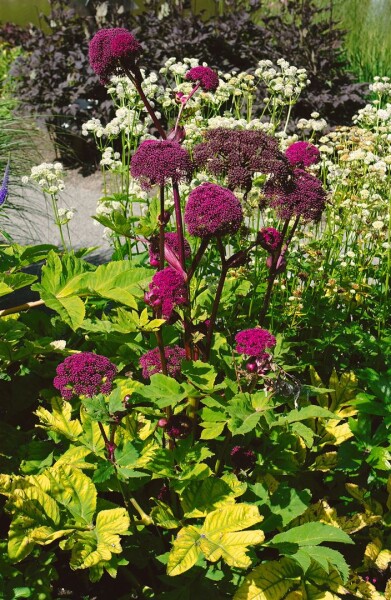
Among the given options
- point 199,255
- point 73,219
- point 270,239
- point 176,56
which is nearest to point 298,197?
point 270,239

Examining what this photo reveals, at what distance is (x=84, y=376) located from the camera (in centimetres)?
146

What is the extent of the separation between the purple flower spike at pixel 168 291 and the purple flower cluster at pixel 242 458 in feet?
1.69

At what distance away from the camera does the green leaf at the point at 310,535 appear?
63.2 inches

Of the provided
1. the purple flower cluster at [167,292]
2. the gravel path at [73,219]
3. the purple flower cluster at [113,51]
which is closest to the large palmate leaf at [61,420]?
the purple flower cluster at [167,292]

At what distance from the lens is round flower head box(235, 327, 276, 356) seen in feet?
4.97

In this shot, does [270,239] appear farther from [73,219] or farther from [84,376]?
[73,219]

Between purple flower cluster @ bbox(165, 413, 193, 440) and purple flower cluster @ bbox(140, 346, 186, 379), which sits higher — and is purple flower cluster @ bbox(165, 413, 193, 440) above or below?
below

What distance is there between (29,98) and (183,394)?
5770 mm

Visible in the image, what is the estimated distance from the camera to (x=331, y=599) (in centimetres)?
166

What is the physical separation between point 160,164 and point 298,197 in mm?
364

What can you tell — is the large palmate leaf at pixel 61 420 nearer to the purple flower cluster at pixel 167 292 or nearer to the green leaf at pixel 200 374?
the green leaf at pixel 200 374

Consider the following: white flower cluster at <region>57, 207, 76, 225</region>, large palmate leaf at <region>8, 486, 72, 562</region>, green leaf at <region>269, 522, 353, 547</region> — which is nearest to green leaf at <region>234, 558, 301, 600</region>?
green leaf at <region>269, 522, 353, 547</region>

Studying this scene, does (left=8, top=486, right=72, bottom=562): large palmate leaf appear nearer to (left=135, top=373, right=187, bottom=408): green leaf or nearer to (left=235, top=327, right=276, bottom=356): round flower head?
(left=135, top=373, right=187, bottom=408): green leaf

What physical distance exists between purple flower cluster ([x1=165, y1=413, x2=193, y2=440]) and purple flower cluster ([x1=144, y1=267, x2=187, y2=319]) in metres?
0.34
